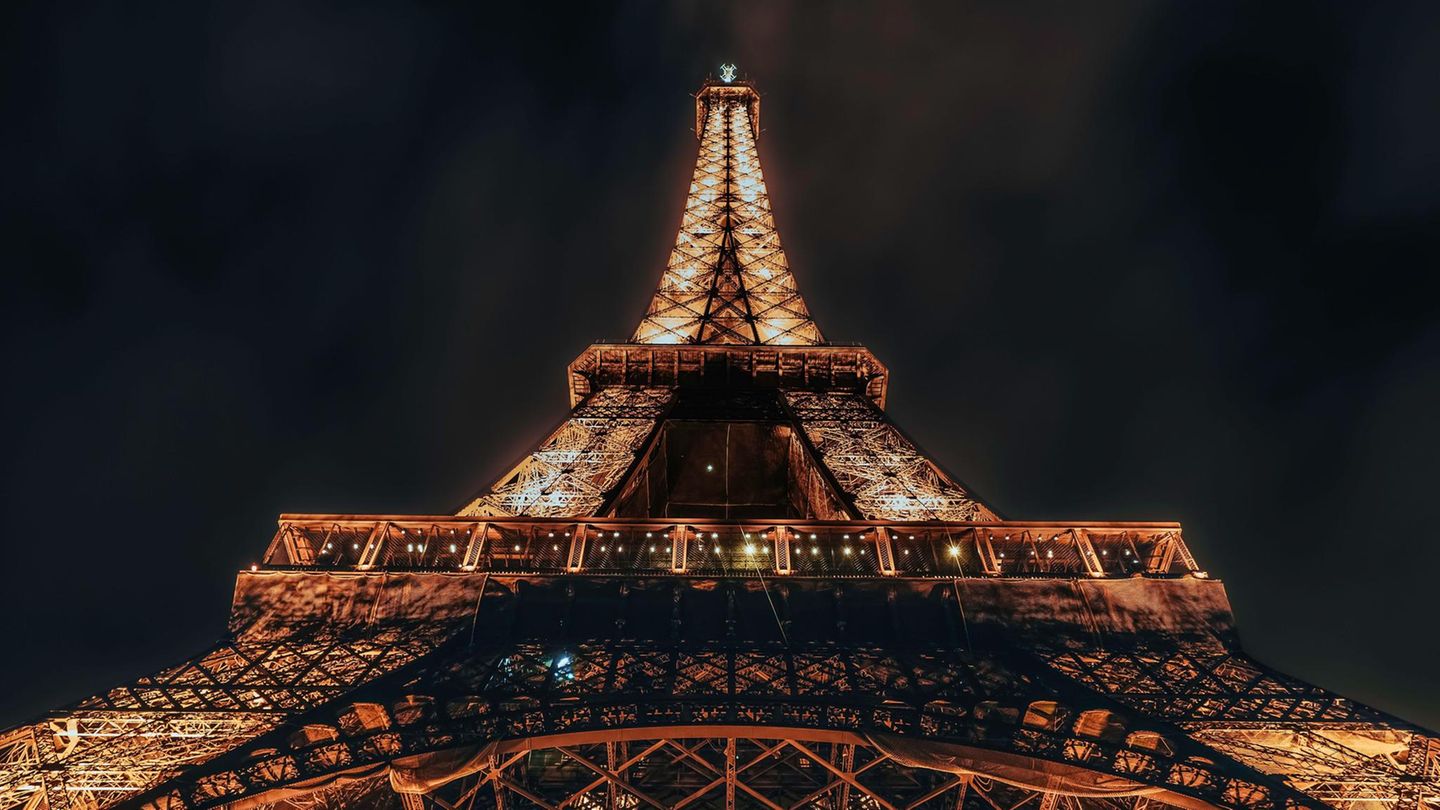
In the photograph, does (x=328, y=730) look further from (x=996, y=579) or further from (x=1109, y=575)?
(x=1109, y=575)

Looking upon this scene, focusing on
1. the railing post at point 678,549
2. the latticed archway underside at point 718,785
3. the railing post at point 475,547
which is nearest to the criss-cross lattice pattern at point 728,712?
the railing post at point 678,549

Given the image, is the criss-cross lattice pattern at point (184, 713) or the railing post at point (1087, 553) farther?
the railing post at point (1087, 553)

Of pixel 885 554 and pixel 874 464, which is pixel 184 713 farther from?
pixel 874 464

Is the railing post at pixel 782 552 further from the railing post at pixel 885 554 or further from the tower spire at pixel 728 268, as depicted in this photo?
the tower spire at pixel 728 268

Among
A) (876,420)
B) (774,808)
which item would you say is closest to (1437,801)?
(774,808)

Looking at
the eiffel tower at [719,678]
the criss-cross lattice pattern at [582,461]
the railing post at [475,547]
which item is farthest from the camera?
the criss-cross lattice pattern at [582,461]
